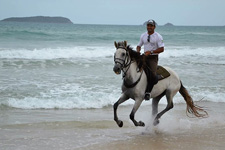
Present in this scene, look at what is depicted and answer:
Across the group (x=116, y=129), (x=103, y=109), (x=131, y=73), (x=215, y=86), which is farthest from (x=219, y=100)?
(x=131, y=73)

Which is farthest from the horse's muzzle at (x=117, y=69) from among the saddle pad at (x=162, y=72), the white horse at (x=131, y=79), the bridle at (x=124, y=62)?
the saddle pad at (x=162, y=72)

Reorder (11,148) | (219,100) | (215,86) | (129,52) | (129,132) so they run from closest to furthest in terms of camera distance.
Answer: (11,148), (129,52), (129,132), (219,100), (215,86)

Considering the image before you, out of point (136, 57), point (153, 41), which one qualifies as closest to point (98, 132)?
point (136, 57)

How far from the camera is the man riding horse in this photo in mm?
7008

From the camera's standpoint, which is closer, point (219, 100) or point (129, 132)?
point (129, 132)

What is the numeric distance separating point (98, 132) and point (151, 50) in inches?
81.4

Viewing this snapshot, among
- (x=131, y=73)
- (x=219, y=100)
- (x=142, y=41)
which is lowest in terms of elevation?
(x=219, y=100)

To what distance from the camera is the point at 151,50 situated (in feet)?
23.5

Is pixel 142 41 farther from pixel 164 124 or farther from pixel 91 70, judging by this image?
pixel 91 70

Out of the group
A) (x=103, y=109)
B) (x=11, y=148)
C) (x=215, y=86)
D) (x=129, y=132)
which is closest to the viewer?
(x=11, y=148)

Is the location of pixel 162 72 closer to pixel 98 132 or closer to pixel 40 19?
pixel 98 132

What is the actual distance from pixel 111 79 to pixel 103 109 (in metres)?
3.89

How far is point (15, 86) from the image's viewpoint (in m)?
12.2

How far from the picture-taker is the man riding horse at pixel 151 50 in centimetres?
701
